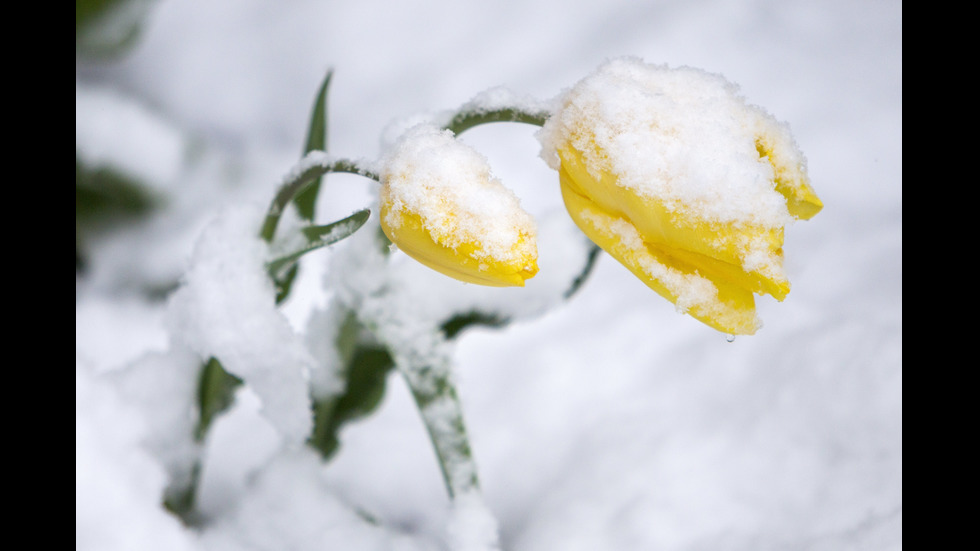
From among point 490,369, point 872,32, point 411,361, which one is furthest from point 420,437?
point 872,32

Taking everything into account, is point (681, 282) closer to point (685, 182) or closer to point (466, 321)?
point (685, 182)

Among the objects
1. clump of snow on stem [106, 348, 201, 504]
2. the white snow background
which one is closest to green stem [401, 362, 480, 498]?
the white snow background

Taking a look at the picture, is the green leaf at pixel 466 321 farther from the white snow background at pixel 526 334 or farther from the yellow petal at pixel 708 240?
the yellow petal at pixel 708 240

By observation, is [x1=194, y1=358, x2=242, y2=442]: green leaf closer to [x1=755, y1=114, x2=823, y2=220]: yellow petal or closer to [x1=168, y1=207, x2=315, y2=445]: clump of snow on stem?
[x1=168, y1=207, x2=315, y2=445]: clump of snow on stem

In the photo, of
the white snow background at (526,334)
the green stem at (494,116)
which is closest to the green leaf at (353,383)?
the white snow background at (526,334)

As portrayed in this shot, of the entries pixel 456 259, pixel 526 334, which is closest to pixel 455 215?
pixel 456 259

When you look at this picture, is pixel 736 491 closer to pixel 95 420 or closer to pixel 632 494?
pixel 632 494
